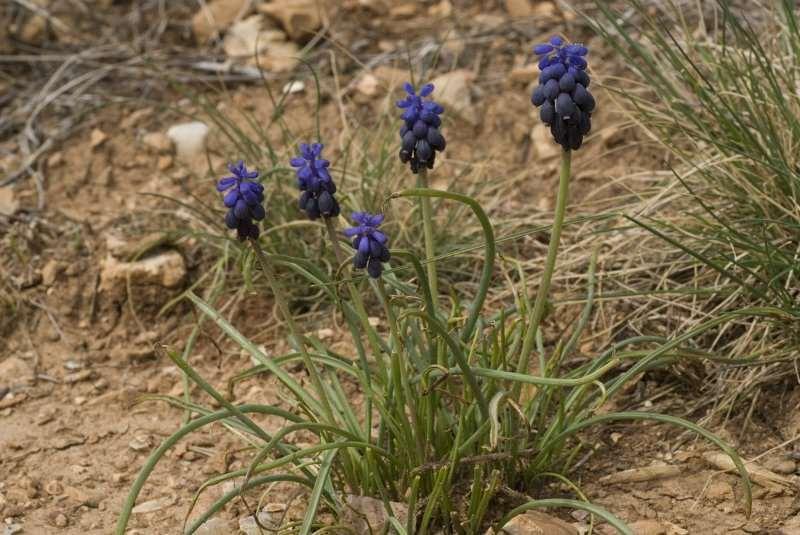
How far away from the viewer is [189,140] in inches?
216

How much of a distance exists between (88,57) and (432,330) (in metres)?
3.77

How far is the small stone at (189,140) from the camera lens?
17.9 ft

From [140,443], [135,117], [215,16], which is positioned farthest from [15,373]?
[215,16]

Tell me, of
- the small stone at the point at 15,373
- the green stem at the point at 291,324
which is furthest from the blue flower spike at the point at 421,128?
the small stone at the point at 15,373

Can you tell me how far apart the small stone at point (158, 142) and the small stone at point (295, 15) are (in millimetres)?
1004

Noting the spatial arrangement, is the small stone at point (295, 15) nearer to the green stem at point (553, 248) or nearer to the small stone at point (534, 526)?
the green stem at point (553, 248)

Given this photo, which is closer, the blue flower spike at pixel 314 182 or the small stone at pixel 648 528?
the blue flower spike at pixel 314 182

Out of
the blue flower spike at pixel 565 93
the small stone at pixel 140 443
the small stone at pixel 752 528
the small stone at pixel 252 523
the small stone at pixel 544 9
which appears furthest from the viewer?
the small stone at pixel 544 9

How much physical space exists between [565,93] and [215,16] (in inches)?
161

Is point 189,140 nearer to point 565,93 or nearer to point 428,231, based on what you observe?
point 428,231

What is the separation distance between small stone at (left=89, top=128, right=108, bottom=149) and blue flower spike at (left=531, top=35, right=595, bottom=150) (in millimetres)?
3431

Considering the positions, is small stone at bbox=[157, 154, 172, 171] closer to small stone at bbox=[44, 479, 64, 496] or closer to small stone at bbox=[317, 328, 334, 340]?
small stone at bbox=[317, 328, 334, 340]

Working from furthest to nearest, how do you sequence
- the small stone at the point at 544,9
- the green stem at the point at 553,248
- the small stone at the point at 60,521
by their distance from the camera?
the small stone at the point at 544,9, the small stone at the point at 60,521, the green stem at the point at 553,248

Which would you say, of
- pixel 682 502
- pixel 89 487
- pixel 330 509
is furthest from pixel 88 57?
pixel 682 502
